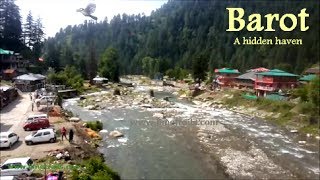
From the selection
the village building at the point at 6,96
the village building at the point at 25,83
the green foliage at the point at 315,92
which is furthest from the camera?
the village building at the point at 25,83

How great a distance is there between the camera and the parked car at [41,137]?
30.5m

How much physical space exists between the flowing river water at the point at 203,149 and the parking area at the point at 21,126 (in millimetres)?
5101

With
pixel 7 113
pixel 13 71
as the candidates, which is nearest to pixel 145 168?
pixel 7 113

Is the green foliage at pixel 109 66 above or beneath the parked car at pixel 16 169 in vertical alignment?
above

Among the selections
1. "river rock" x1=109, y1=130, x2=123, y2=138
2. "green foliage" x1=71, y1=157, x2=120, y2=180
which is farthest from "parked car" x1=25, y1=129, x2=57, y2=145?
"river rock" x1=109, y1=130, x2=123, y2=138

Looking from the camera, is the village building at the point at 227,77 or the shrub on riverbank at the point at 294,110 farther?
the village building at the point at 227,77

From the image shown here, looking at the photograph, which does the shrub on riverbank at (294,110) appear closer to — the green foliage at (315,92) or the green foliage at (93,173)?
the green foliage at (315,92)

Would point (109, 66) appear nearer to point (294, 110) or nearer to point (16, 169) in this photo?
point (294, 110)

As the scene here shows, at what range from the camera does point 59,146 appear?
29.7m

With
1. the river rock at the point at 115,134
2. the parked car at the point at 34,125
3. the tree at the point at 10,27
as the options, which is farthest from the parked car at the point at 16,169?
the tree at the point at 10,27

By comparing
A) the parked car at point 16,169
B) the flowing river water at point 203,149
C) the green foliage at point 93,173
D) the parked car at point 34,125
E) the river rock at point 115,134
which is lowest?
the flowing river water at point 203,149

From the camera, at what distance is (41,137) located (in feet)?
101

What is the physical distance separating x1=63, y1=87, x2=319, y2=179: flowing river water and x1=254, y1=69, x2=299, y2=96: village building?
18.3 m

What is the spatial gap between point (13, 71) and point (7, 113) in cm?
3665
